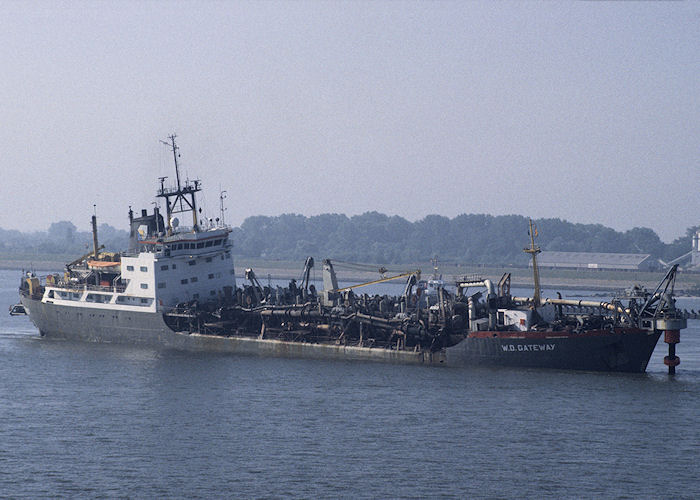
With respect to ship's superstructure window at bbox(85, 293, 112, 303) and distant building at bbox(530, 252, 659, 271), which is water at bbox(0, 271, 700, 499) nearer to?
ship's superstructure window at bbox(85, 293, 112, 303)

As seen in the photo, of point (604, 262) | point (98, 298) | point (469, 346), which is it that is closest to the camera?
point (469, 346)

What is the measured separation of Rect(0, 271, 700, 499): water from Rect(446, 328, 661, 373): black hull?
2.58 feet

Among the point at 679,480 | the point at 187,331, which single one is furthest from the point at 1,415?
the point at 679,480

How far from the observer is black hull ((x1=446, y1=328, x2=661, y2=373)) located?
5219 centimetres

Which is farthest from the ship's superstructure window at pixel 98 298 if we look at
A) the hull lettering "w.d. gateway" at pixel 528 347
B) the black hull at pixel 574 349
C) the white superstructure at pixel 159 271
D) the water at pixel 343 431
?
the hull lettering "w.d. gateway" at pixel 528 347

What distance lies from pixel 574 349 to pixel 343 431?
17.2m

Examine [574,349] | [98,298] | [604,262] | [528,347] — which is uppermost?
[98,298]

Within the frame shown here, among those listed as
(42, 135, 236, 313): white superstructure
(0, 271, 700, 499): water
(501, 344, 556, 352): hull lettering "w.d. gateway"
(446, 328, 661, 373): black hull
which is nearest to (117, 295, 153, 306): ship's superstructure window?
(42, 135, 236, 313): white superstructure

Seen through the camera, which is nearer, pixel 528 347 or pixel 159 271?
pixel 528 347

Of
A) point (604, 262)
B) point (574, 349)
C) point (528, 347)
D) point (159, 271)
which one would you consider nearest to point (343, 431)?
point (528, 347)

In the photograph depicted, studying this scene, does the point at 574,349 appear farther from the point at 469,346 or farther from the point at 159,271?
the point at 159,271

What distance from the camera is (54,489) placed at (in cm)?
3462

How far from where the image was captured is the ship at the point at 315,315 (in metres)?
53.0

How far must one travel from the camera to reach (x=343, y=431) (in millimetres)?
41969
